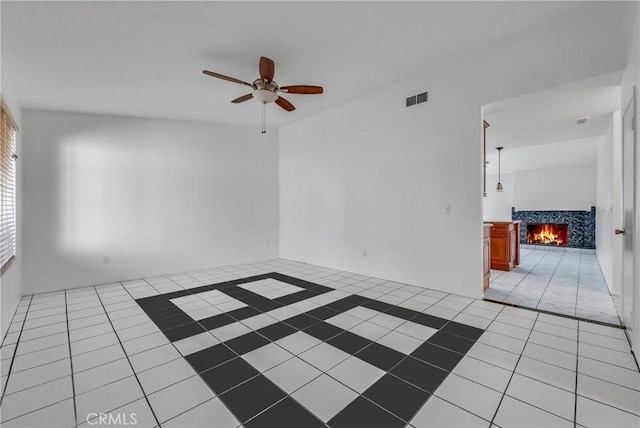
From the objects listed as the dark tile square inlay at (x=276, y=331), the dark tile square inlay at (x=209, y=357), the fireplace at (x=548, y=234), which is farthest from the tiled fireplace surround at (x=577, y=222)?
the dark tile square inlay at (x=209, y=357)

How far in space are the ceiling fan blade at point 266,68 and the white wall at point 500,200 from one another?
9498 mm

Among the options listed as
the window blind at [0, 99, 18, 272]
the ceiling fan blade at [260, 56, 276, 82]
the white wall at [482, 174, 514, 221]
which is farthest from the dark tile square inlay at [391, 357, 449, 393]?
the white wall at [482, 174, 514, 221]

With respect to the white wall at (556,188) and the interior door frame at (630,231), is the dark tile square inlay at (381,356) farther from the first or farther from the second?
the white wall at (556,188)

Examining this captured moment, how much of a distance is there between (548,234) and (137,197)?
10633 millimetres

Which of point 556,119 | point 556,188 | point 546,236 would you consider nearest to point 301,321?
point 556,119

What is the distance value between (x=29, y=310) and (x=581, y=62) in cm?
652

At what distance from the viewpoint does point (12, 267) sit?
3.26 meters

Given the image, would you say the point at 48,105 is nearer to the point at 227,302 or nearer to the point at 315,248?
the point at 227,302

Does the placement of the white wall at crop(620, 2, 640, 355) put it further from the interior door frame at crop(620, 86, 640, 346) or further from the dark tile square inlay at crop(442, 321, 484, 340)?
the dark tile square inlay at crop(442, 321, 484, 340)

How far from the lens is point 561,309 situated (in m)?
3.22

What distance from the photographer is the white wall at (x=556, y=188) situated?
26.6ft

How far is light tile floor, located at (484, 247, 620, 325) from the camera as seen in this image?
3.21m

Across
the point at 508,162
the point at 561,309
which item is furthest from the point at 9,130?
the point at 508,162

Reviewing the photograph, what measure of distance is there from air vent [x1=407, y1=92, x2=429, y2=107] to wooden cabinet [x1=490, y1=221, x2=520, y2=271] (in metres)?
2.77
